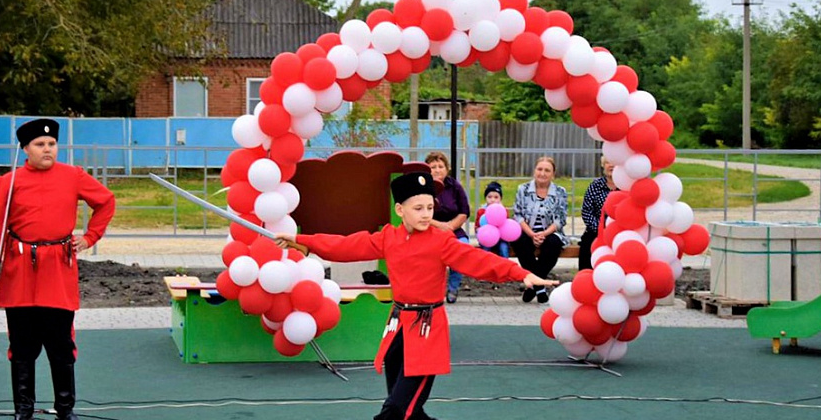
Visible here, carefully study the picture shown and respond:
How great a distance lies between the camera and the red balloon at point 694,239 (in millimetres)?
9844

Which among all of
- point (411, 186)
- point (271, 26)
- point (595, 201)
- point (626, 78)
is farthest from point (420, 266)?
point (271, 26)

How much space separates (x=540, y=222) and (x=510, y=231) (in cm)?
39

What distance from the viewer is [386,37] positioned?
9477 millimetres

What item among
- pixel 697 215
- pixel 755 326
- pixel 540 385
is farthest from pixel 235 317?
pixel 697 215

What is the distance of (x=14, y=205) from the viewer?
289 inches

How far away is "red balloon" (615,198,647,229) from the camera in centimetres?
973

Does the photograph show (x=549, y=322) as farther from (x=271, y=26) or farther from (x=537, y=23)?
(x=271, y=26)

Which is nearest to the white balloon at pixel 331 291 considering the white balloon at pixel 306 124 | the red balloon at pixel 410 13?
the white balloon at pixel 306 124

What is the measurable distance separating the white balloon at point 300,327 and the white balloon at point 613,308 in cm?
212

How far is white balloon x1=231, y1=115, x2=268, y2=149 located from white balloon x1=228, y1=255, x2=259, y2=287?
86 centimetres

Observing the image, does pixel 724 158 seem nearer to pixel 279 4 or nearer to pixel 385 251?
pixel 385 251

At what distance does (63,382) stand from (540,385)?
320cm

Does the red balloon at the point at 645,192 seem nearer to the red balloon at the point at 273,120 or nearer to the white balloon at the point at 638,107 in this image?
the white balloon at the point at 638,107

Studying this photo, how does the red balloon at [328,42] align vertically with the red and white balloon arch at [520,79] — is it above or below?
above
